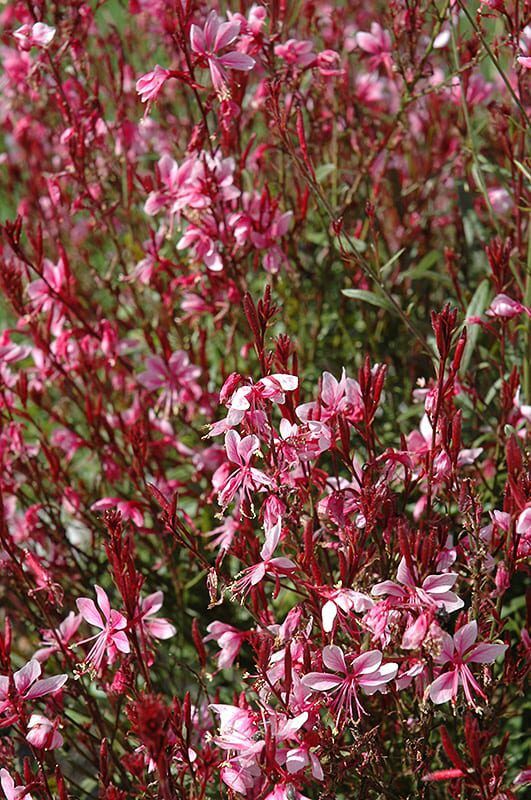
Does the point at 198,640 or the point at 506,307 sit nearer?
the point at 198,640

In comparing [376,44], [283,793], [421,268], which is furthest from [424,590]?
[376,44]

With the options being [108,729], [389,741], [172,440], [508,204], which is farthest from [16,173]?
[389,741]

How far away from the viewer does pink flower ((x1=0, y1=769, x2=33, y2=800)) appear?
4.70 feet

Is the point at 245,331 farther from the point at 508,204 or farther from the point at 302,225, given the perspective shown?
the point at 508,204

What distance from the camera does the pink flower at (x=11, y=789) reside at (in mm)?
1432

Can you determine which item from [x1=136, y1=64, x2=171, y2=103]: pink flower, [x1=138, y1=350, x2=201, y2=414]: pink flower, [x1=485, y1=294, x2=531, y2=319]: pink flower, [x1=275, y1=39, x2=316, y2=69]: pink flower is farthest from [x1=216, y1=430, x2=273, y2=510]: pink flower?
[x1=275, y1=39, x2=316, y2=69]: pink flower

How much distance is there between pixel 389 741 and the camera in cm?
190

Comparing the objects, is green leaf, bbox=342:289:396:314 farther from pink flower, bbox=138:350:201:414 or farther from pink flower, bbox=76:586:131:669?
pink flower, bbox=76:586:131:669

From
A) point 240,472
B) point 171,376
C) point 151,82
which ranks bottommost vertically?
point 171,376

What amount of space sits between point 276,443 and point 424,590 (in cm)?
32

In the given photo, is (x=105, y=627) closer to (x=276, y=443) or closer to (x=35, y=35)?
(x=276, y=443)

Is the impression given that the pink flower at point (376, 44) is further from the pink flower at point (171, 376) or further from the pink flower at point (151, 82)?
the pink flower at point (171, 376)

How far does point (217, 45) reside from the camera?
1.86 m

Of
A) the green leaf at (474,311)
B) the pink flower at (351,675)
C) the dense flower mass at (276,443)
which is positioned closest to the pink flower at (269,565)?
the dense flower mass at (276,443)
